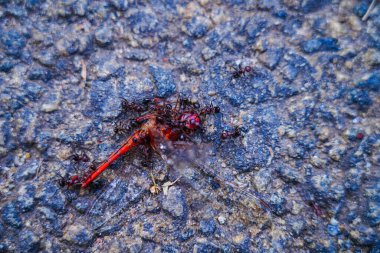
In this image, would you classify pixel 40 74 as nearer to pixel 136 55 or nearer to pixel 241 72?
pixel 136 55

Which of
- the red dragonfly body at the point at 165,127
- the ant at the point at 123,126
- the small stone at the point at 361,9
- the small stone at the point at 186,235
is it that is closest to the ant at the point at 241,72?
the red dragonfly body at the point at 165,127

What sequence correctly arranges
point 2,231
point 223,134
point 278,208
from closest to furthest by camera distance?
point 2,231, point 278,208, point 223,134

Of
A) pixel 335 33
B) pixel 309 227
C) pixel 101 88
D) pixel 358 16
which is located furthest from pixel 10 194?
pixel 358 16

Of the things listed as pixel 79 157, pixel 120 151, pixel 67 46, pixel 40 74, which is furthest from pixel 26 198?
pixel 67 46

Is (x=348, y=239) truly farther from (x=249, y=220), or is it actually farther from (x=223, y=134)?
(x=223, y=134)

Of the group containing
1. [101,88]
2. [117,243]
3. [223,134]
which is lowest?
[117,243]

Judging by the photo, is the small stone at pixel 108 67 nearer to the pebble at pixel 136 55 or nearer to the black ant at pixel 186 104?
the pebble at pixel 136 55

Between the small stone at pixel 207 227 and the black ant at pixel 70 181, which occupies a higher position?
the black ant at pixel 70 181
